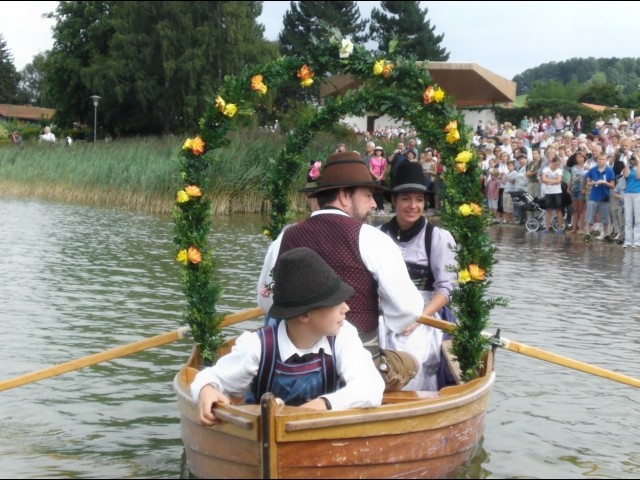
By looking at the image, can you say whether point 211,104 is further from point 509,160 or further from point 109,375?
point 509,160

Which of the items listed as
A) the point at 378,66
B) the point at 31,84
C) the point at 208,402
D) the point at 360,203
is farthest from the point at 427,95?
the point at 31,84

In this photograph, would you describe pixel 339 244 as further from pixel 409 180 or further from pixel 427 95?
pixel 409 180

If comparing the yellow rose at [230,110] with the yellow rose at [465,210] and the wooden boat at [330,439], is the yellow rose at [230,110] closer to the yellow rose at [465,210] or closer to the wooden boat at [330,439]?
the yellow rose at [465,210]

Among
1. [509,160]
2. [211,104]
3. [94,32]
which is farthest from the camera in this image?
[94,32]

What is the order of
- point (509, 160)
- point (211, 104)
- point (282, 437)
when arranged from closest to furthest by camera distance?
1. point (282, 437)
2. point (211, 104)
3. point (509, 160)

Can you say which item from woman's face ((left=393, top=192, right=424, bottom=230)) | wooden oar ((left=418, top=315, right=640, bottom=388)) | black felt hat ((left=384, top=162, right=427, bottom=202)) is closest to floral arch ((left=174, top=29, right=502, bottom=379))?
wooden oar ((left=418, top=315, right=640, bottom=388))

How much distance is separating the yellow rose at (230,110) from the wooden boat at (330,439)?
2.23 meters

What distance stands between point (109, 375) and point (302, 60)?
348 cm

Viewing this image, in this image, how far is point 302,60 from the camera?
7.95m

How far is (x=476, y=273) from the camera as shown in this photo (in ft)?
23.7

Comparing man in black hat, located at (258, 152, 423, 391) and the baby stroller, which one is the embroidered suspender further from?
the baby stroller

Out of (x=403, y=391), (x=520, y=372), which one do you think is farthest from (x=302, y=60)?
(x=520, y=372)

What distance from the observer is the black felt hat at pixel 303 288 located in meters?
5.18

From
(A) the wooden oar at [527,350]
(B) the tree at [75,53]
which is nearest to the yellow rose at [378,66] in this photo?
(A) the wooden oar at [527,350]
